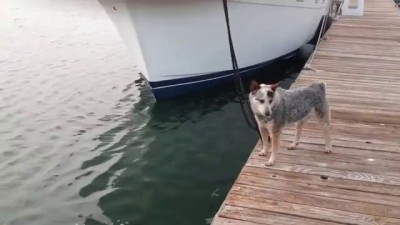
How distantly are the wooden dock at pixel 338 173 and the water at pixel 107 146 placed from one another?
1218 mm

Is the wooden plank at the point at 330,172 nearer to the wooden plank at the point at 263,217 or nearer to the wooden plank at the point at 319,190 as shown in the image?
the wooden plank at the point at 319,190

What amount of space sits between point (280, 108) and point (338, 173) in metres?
0.90

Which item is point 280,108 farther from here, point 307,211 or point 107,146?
point 107,146

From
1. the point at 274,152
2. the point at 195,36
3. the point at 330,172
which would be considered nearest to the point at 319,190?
the point at 330,172

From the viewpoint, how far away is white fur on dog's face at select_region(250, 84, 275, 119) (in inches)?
150

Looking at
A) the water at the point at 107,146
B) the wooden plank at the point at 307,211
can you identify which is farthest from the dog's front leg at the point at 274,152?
the water at the point at 107,146

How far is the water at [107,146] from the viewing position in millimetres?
5375

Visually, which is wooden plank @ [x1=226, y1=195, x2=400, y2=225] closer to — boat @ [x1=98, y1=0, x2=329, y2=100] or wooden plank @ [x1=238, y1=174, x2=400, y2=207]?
wooden plank @ [x1=238, y1=174, x2=400, y2=207]

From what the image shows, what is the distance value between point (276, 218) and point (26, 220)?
302 cm

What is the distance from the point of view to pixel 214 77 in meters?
9.09

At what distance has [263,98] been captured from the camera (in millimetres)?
3801

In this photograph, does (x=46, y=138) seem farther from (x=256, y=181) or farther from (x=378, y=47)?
(x=378, y=47)

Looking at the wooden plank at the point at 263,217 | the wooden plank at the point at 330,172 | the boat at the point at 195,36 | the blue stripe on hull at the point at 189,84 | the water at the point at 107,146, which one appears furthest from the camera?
the blue stripe on hull at the point at 189,84

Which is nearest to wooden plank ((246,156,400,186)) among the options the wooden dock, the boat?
the wooden dock
